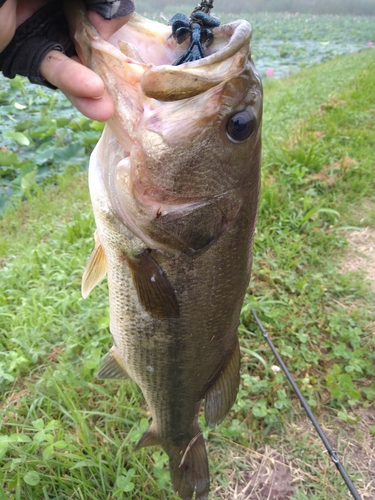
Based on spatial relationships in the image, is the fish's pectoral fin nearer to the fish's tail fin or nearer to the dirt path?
the fish's tail fin

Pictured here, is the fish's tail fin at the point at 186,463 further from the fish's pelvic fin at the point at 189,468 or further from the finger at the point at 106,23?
the finger at the point at 106,23

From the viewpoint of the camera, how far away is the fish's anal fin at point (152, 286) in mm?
1420

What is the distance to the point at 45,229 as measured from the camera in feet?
13.1

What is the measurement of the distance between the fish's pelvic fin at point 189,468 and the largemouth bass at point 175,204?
0.44 feet

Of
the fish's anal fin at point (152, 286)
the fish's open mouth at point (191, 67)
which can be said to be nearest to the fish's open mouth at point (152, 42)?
the fish's open mouth at point (191, 67)

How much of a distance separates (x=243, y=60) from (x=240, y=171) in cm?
33

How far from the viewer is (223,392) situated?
1.73 meters

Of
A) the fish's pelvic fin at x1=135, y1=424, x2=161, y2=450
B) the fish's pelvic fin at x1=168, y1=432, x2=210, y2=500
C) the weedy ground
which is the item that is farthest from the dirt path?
the fish's pelvic fin at x1=135, y1=424, x2=161, y2=450

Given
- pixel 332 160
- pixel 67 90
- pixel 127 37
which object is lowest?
pixel 332 160

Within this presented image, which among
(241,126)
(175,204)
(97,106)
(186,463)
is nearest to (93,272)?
(175,204)

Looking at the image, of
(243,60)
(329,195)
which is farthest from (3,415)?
(329,195)

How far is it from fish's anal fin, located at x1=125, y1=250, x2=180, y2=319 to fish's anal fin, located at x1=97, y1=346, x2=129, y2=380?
1.44 ft

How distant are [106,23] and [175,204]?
59cm

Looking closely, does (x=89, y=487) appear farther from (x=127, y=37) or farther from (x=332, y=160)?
(x=332, y=160)
